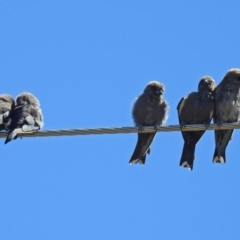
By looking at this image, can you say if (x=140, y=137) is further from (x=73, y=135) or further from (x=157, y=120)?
(x=73, y=135)

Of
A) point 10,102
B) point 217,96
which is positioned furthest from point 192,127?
point 10,102

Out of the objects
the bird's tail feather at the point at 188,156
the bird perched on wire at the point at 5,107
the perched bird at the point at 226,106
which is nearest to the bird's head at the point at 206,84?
the perched bird at the point at 226,106

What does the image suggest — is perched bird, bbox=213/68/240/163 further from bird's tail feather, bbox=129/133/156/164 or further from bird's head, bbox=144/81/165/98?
bird's tail feather, bbox=129/133/156/164

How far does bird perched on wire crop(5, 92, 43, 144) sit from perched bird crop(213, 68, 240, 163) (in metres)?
2.58

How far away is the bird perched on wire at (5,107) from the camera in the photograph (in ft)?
46.4

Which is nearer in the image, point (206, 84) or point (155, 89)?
point (206, 84)

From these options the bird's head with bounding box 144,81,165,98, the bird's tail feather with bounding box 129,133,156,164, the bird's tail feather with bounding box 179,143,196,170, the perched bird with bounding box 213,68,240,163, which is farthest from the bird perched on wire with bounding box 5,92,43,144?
the perched bird with bounding box 213,68,240,163

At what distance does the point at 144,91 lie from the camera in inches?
586

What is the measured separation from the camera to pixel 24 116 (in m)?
14.0

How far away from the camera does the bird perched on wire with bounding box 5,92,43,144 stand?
44.0 ft

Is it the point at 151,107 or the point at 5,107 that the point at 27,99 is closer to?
the point at 5,107

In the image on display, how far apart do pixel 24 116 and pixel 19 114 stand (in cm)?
19

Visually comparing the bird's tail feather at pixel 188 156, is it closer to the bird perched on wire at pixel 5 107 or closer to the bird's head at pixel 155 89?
the bird's head at pixel 155 89

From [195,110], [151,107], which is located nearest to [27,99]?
[151,107]
